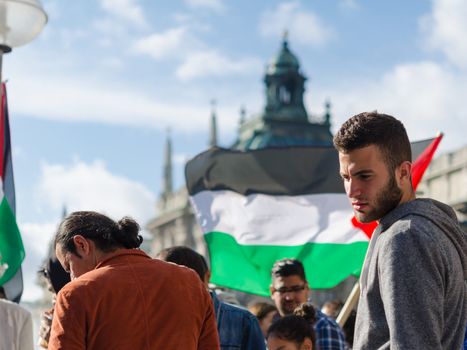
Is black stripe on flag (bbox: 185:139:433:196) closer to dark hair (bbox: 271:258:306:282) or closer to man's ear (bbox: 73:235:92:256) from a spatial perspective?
dark hair (bbox: 271:258:306:282)

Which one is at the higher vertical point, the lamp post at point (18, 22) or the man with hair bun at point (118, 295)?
the lamp post at point (18, 22)

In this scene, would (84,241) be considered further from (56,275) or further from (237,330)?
(237,330)

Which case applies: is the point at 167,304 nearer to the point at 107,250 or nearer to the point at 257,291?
the point at 107,250

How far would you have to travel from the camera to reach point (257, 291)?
27.1 feet

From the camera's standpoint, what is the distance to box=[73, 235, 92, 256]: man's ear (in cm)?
377

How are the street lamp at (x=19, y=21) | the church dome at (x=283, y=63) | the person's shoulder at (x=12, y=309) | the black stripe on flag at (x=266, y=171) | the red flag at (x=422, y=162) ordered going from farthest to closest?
the church dome at (x=283, y=63)
the black stripe on flag at (x=266, y=171)
the red flag at (x=422, y=162)
the street lamp at (x=19, y=21)
the person's shoulder at (x=12, y=309)

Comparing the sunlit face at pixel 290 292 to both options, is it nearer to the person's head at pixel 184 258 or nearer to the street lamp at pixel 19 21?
the person's head at pixel 184 258

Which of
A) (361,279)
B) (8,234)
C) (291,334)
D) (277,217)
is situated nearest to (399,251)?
(361,279)

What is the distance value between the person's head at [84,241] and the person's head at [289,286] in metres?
2.83

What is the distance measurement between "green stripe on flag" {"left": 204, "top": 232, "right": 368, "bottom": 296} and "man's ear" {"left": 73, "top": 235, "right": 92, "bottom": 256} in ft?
15.0

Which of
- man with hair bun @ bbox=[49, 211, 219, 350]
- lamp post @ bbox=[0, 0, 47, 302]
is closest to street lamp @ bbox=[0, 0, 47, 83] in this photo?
lamp post @ bbox=[0, 0, 47, 302]

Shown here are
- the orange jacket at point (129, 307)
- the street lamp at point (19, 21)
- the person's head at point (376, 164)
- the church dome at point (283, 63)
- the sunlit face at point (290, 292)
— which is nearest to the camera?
the person's head at point (376, 164)

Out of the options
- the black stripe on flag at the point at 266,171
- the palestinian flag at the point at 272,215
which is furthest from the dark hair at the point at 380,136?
the black stripe on flag at the point at 266,171

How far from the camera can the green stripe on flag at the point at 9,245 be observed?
7328 mm
